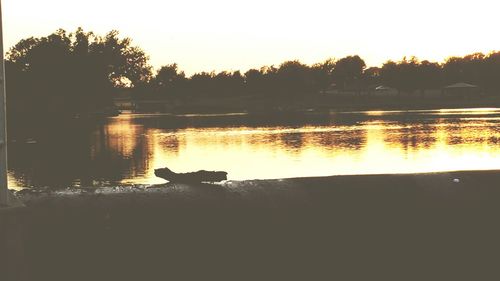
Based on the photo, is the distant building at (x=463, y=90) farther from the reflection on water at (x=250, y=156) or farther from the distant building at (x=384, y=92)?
the reflection on water at (x=250, y=156)

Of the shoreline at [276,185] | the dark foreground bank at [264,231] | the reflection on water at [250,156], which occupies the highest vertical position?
the shoreline at [276,185]

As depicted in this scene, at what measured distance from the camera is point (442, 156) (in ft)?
117

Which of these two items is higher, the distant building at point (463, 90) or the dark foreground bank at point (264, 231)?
the distant building at point (463, 90)

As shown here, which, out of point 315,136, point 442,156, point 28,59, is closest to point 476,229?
point 442,156

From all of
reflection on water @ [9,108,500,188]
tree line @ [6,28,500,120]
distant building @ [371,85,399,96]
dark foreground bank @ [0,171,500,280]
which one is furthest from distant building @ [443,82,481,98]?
dark foreground bank @ [0,171,500,280]

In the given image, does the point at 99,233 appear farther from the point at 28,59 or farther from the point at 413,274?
the point at 28,59

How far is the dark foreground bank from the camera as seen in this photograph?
582 centimetres

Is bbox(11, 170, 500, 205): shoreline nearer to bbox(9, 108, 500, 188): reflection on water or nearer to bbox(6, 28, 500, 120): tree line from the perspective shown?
bbox(9, 108, 500, 188): reflection on water

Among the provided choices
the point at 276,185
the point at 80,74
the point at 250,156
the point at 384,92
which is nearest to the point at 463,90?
the point at 384,92

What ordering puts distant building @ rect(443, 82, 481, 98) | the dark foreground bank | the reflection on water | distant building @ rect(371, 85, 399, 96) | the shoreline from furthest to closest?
distant building @ rect(371, 85, 399, 96) < distant building @ rect(443, 82, 481, 98) < the reflection on water < the shoreline < the dark foreground bank

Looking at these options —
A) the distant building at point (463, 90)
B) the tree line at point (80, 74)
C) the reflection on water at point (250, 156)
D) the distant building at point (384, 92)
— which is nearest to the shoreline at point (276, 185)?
the reflection on water at point (250, 156)

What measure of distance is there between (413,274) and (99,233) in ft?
8.80

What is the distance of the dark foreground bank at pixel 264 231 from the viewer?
5824 mm

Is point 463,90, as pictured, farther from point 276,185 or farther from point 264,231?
point 264,231
